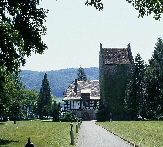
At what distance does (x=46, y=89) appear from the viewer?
349 feet

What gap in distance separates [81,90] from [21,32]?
62.8 m

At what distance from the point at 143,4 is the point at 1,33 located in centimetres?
922

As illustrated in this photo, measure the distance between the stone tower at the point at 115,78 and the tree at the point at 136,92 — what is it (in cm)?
571

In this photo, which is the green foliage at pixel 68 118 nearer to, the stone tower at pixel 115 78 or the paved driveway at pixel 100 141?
the stone tower at pixel 115 78

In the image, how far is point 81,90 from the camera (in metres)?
80.8

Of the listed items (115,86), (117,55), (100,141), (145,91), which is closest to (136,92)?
(145,91)

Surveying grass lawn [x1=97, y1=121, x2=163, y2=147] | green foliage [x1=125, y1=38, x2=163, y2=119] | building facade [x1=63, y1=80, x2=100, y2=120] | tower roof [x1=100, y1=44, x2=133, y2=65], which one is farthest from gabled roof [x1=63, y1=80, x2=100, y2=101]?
grass lawn [x1=97, y1=121, x2=163, y2=147]

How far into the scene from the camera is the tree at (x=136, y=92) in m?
65.1

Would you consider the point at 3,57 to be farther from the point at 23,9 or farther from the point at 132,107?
the point at 132,107

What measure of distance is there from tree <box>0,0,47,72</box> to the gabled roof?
194 ft

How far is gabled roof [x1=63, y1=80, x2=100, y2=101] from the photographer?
260ft

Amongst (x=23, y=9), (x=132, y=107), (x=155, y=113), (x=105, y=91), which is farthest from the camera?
(x=105, y=91)

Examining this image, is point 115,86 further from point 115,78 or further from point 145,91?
point 145,91

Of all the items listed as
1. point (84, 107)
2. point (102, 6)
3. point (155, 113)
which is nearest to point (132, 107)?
point (155, 113)
